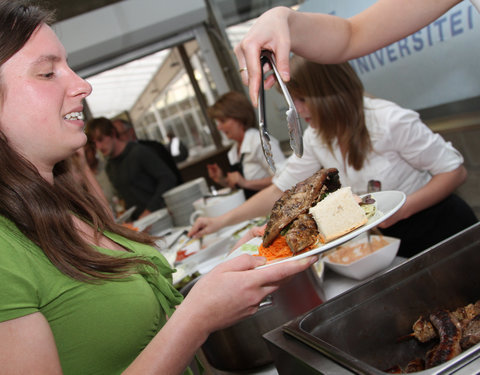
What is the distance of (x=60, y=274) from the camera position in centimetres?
91

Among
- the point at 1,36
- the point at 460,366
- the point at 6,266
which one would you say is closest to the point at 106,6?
the point at 1,36

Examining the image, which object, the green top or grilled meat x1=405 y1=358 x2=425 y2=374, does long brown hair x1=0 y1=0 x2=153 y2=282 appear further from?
grilled meat x1=405 y1=358 x2=425 y2=374

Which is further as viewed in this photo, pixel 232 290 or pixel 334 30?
pixel 334 30

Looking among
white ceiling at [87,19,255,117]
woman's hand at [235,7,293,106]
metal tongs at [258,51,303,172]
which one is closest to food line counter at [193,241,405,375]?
metal tongs at [258,51,303,172]

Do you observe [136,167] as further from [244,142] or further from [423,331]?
[423,331]

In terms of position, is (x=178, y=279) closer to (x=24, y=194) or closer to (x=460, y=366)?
(x=24, y=194)

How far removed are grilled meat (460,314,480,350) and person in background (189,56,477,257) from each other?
818 millimetres

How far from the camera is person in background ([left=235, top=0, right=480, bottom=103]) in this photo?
3.43 ft

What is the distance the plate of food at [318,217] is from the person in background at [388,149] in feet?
2.29

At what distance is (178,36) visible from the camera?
580 centimetres

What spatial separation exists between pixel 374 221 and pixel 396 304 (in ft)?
0.70

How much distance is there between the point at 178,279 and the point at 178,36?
4859 millimetres

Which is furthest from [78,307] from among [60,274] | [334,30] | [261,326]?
[334,30]

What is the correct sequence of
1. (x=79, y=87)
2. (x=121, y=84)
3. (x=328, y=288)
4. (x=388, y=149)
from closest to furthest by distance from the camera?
(x=79, y=87)
(x=328, y=288)
(x=388, y=149)
(x=121, y=84)
